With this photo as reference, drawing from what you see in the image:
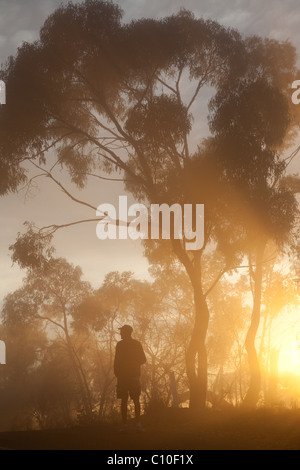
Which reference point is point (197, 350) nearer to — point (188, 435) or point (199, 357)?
point (199, 357)

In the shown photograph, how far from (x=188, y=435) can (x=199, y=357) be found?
639 cm

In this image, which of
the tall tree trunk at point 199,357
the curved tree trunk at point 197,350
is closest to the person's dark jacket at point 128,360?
the curved tree trunk at point 197,350

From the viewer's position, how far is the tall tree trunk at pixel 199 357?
48.4 ft

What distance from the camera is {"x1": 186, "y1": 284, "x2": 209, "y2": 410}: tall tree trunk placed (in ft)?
48.4

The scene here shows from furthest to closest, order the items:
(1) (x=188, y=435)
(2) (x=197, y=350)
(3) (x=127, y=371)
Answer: (2) (x=197, y=350)
(3) (x=127, y=371)
(1) (x=188, y=435)

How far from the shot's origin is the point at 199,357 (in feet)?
50.4

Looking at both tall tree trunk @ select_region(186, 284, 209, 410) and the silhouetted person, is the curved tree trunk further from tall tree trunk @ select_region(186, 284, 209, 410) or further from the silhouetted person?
the silhouetted person

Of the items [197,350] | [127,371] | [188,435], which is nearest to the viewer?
[188,435]

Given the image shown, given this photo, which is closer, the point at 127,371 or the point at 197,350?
the point at 127,371

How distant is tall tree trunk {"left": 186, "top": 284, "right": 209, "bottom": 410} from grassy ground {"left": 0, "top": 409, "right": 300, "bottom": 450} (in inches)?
117

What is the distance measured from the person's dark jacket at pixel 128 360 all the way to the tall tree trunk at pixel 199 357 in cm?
494

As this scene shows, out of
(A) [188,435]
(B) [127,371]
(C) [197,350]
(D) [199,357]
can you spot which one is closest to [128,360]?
(B) [127,371]

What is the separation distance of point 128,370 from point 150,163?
8.35 meters
